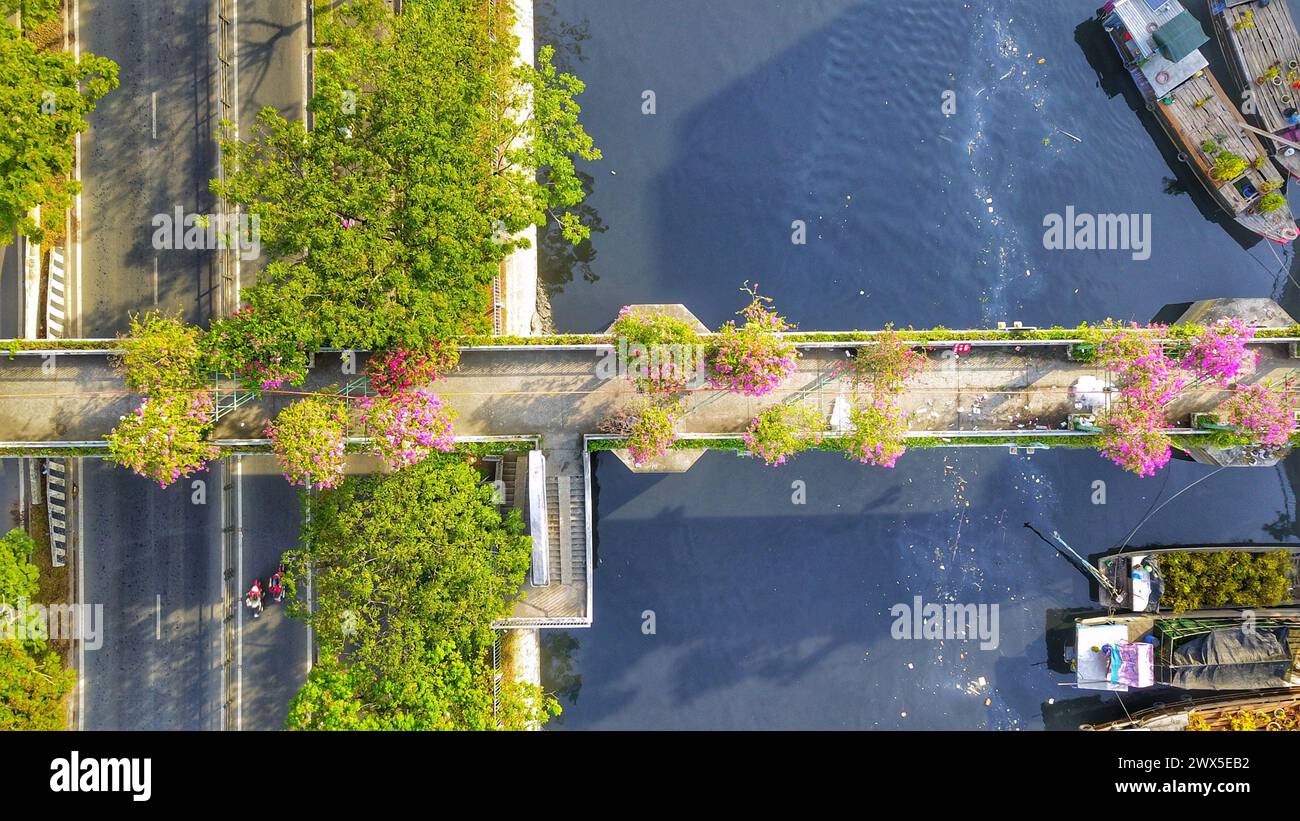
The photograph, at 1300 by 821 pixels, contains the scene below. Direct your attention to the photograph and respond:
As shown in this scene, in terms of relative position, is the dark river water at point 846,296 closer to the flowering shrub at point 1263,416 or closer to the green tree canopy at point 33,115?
the flowering shrub at point 1263,416

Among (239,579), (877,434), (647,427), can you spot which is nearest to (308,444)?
(239,579)

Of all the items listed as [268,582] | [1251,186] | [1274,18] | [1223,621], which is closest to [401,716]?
[268,582]

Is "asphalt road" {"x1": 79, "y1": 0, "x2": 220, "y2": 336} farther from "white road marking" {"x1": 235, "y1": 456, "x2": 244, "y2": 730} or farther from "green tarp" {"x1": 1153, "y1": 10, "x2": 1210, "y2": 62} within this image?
"green tarp" {"x1": 1153, "y1": 10, "x2": 1210, "y2": 62}

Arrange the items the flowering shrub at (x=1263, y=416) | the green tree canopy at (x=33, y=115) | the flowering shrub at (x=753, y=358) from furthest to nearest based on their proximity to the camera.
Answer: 1. the flowering shrub at (x=753, y=358)
2. the flowering shrub at (x=1263, y=416)
3. the green tree canopy at (x=33, y=115)

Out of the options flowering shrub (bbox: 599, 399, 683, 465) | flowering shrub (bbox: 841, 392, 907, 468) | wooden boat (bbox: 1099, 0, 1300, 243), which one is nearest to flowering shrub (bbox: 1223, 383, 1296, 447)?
wooden boat (bbox: 1099, 0, 1300, 243)

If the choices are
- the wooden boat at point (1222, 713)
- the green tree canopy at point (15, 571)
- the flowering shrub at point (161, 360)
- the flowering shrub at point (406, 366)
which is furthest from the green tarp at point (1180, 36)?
the green tree canopy at point (15, 571)

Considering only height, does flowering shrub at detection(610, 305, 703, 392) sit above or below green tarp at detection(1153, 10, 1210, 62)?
below

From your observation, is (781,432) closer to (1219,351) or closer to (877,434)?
(877,434)

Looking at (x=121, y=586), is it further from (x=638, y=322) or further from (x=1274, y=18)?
(x=1274, y=18)
